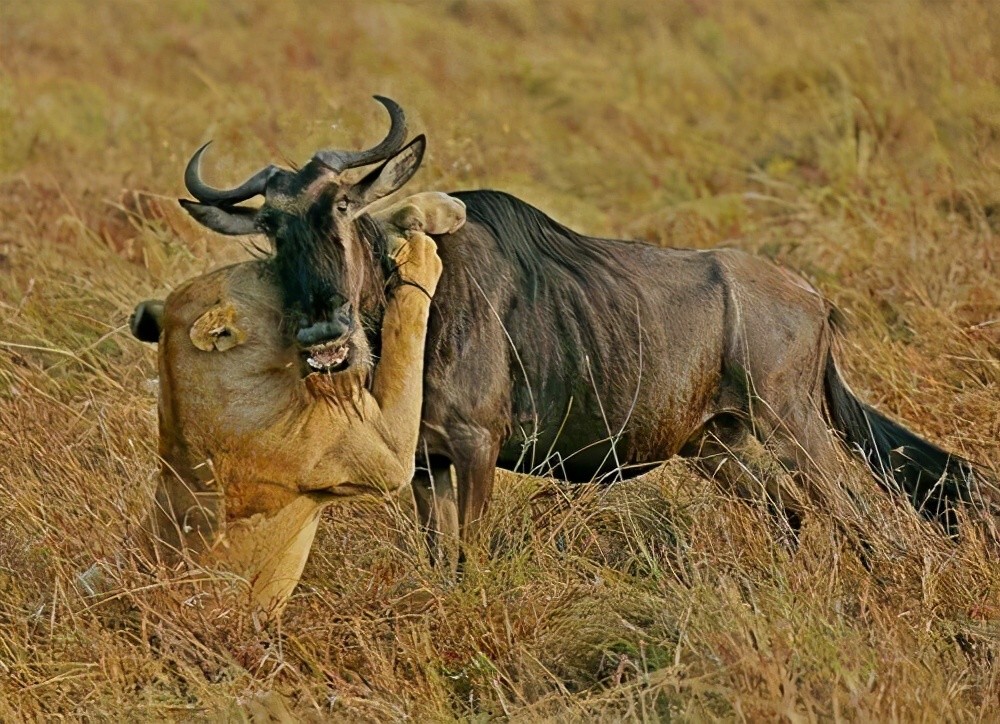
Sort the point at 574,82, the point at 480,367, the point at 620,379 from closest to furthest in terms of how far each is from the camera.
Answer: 1. the point at 480,367
2. the point at 620,379
3. the point at 574,82

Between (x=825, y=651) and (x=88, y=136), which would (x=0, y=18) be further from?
(x=825, y=651)

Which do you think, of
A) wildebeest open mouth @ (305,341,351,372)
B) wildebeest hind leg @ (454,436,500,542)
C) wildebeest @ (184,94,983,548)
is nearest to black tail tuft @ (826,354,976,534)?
wildebeest @ (184,94,983,548)

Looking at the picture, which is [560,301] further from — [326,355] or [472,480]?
[326,355]

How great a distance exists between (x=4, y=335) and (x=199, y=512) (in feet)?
9.55

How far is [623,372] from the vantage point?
19.4 ft

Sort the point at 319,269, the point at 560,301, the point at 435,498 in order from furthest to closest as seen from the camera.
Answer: the point at 560,301, the point at 435,498, the point at 319,269

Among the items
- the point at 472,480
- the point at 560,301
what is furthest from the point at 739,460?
the point at 472,480

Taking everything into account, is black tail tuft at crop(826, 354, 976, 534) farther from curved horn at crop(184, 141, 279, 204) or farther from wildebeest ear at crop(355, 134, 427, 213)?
curved horn at crop(184, 141, 279, 204)

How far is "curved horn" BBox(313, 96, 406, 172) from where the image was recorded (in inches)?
198

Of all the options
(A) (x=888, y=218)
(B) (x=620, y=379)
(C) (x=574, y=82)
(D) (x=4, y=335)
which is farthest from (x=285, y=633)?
(C) (x=574, y=82)

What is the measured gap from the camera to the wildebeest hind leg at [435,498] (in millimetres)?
5637

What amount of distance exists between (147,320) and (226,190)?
19.2 inches

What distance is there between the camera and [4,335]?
7262 millimetres

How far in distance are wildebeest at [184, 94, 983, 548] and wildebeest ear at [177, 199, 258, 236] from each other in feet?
1.43
